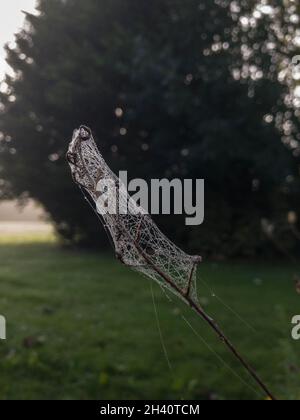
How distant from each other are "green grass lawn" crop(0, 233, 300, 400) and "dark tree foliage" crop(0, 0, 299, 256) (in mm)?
2143

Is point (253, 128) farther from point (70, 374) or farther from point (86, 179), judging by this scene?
point (86, 179)

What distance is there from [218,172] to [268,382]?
229 inches

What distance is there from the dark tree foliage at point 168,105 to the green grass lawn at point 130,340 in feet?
7.03

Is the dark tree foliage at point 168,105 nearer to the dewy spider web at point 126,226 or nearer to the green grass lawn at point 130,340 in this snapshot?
the green grass lawn at point 130,340

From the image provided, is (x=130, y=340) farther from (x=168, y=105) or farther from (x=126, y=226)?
(x=168, y=105)

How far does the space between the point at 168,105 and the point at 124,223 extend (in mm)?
7996

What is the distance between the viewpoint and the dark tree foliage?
8.38 m

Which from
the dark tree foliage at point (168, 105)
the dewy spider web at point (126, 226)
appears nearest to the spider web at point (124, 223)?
the dewy spider web at point (126, 226)

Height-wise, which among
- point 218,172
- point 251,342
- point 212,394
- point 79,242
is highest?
point 218,172

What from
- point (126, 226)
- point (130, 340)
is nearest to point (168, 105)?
point (130, 340)

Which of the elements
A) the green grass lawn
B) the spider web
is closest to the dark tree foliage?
the green grass lawn

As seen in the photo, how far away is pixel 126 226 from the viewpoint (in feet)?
2.30
